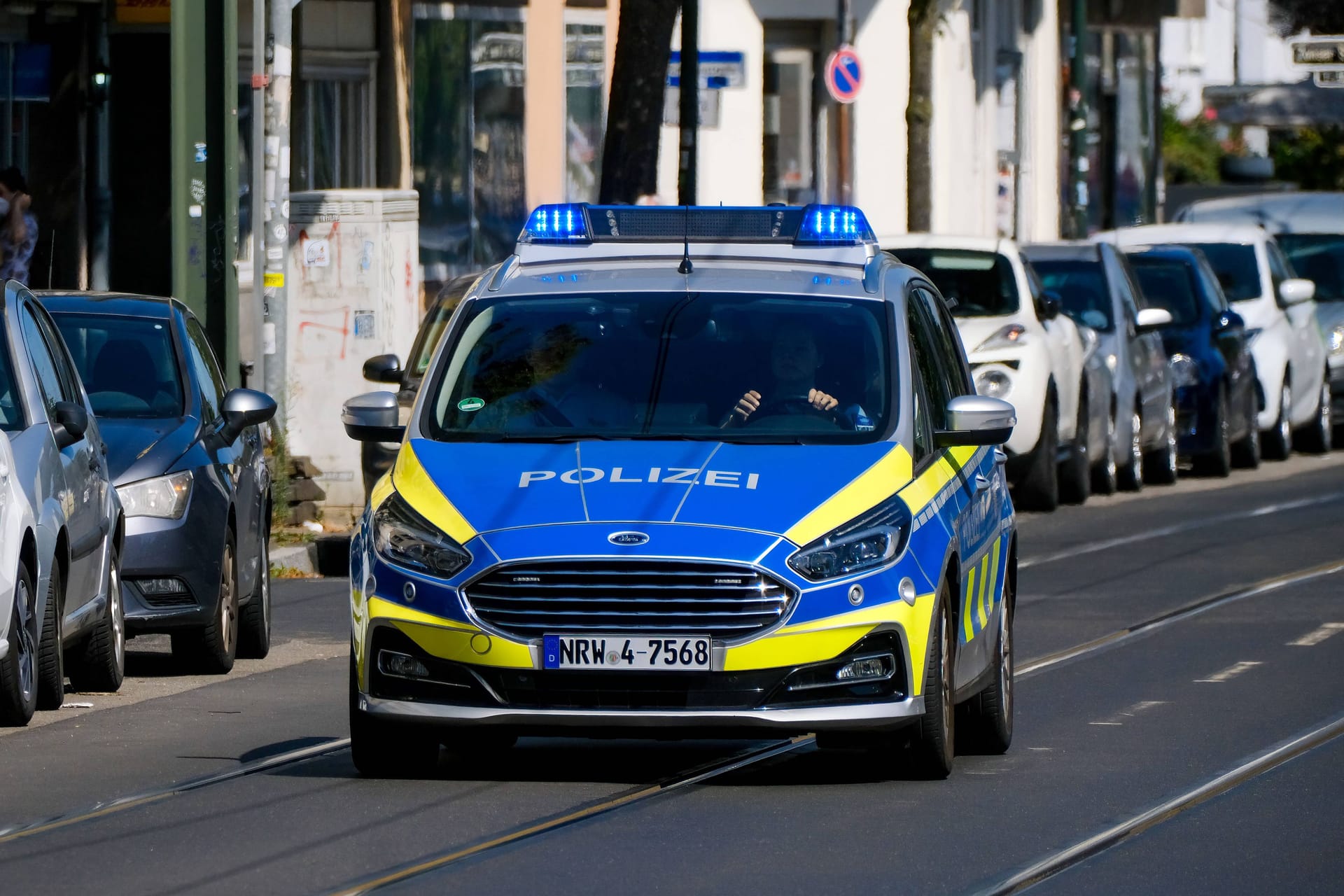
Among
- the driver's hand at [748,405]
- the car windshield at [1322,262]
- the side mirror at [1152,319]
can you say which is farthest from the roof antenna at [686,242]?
the car windshield at [1322,262]

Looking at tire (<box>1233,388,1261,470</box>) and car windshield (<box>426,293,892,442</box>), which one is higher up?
car windshield (<box>426,293,892,442</box>)

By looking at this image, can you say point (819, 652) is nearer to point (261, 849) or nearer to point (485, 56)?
point (261, 849)

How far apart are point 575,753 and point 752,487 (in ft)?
4.99

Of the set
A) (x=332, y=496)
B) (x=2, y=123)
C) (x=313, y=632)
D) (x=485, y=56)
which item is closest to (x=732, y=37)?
(x=485, y=56)

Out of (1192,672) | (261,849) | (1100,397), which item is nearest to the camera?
(261,849)

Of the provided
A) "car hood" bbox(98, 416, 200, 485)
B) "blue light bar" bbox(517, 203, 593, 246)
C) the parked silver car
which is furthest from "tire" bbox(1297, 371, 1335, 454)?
"blue light bar" bbox(517, 203, 593, 246)

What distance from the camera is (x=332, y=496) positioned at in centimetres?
2028

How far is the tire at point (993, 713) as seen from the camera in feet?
33.0

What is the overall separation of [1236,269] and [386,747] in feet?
62.9

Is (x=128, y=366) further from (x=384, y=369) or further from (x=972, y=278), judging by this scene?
(x=972, y=278)

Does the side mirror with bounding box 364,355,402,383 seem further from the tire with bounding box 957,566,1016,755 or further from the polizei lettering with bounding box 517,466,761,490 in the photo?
the polizei lettering with bounding box 517,466,761,490

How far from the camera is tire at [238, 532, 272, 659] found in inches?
535

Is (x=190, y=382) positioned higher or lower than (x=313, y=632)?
higher

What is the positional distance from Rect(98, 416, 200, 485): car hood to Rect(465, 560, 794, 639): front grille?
4379 millimetres
